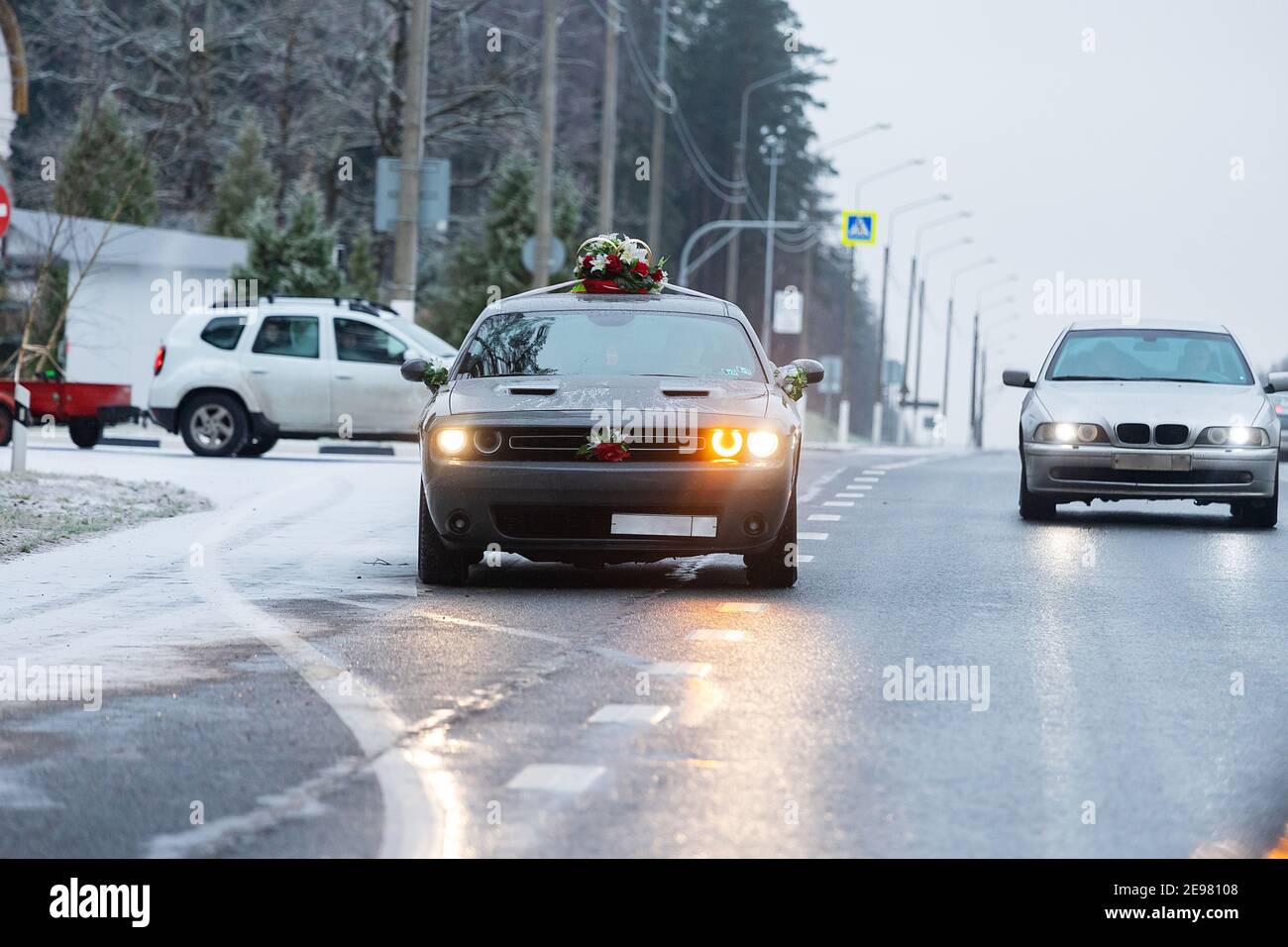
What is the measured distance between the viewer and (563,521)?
1162cm

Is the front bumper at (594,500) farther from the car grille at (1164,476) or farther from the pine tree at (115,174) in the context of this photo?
the pine tree at (115,174)

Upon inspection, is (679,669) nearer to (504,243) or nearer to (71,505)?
(71,505)

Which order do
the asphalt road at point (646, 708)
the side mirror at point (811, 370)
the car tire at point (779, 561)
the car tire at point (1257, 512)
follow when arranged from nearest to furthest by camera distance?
the asphalt road at point (646, 708), the car tire at point (779, 561), the side mirror at point (811, 370), the car tire at point (1257, 512)

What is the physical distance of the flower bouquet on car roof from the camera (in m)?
13.9

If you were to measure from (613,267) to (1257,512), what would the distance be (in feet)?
21.1

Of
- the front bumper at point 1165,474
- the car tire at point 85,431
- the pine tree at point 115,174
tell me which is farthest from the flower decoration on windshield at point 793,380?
the pine tree at point 115,174

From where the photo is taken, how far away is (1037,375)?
61.1 ft

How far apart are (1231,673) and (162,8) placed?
55.5m

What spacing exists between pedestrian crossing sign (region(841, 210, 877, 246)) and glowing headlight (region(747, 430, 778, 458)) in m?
45.4

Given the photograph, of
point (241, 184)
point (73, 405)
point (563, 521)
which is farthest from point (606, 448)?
point (241, 184)

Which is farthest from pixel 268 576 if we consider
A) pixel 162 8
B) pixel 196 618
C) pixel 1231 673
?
pixel 162 8

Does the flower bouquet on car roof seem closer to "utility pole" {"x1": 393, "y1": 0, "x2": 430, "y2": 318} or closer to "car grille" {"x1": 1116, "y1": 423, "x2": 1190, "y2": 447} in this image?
"car grille" {"x1": 1116, "y1": 423, "x2": 1190, "y2": 447}

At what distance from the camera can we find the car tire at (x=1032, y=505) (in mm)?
17859

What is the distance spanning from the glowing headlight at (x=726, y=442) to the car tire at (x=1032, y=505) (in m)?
6.61
